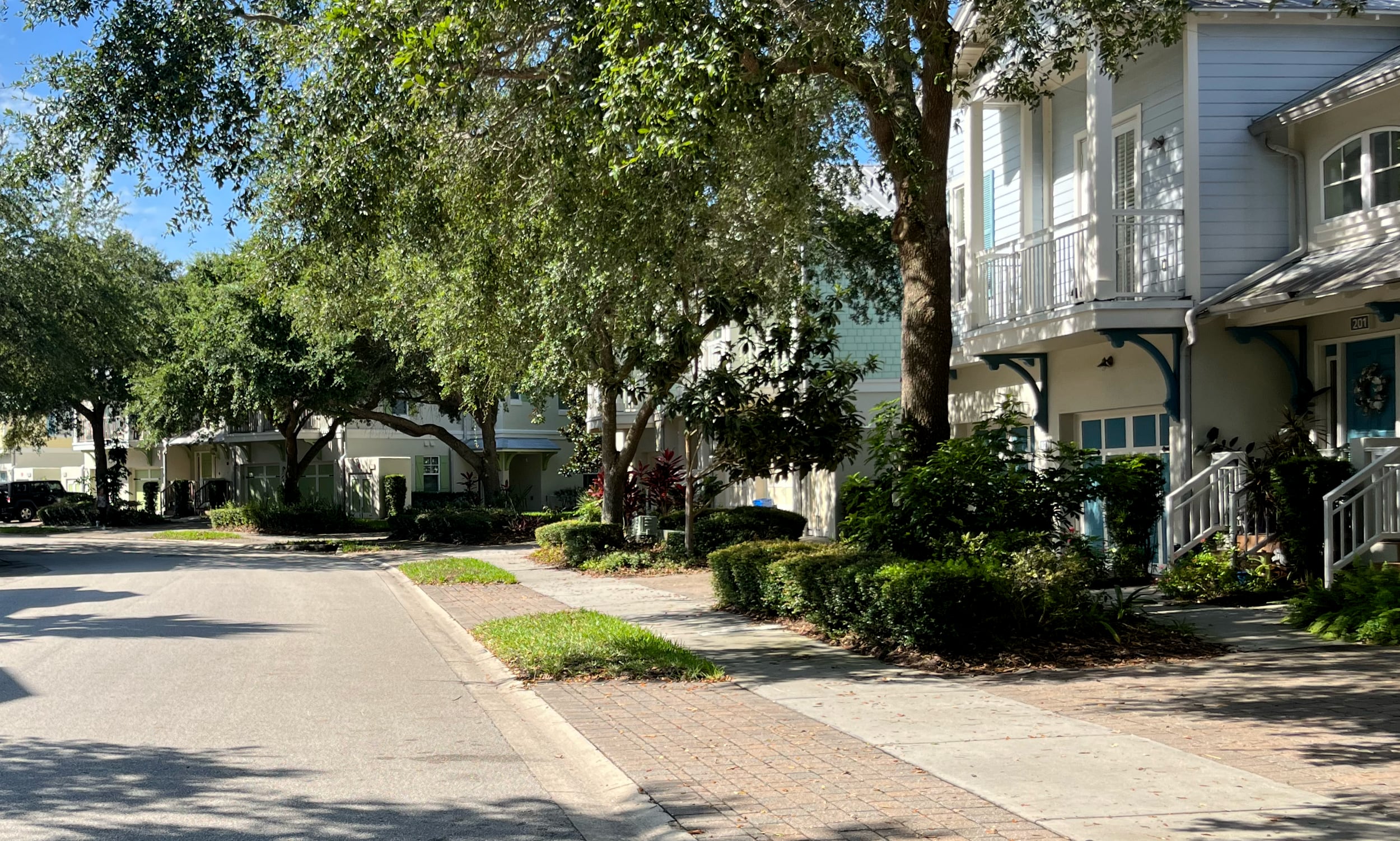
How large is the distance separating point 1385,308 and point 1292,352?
247cm

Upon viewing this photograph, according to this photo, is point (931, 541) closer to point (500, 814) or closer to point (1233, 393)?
point (1233, 393)

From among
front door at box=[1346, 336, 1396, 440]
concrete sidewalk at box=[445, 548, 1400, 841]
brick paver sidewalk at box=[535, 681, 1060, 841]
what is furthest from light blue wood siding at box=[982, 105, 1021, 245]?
brick paver sidewalk at box=[535, 681, 1060, 841]

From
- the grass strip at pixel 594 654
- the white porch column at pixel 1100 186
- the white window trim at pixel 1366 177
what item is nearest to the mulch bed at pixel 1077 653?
the grass strip at pixel 594 654

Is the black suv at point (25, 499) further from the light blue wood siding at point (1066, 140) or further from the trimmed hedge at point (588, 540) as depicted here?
the light blue wood siding at point (1066, 140)

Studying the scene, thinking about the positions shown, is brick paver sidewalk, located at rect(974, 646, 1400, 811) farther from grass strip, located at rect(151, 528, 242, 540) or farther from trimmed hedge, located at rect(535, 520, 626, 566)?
grass strip, located at rect(151, 528, 242, 540)

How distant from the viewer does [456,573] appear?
22219 mm

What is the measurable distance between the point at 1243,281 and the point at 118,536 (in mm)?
36212

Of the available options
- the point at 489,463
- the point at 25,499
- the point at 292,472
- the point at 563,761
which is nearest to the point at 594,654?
the point at 563,761

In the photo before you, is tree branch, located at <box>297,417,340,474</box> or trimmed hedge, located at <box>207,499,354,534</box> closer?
trimmed hedge, located at <box>207,499,354,534</box>

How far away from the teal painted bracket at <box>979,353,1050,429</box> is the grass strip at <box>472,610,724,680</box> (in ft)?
26.4

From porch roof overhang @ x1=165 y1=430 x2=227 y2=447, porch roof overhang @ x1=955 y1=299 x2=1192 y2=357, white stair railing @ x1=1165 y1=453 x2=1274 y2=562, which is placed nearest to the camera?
white stair railing @ x1=1165 y1=453 x2=1274 y2=562

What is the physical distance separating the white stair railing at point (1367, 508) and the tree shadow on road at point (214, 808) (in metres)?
9.48

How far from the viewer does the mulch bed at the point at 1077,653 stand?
10.6m

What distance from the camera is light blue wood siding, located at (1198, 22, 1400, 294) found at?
1595cm
